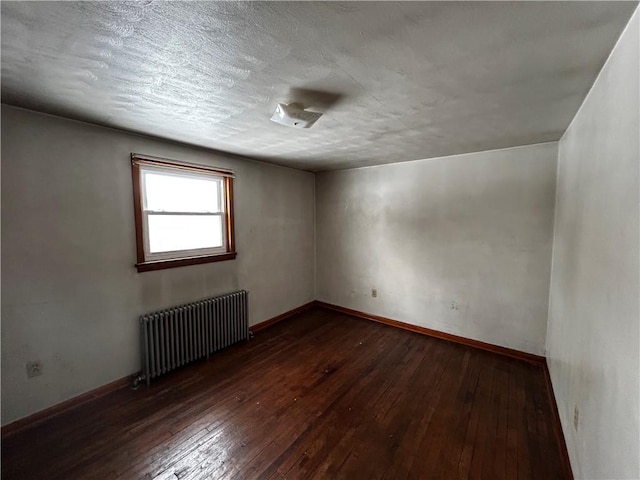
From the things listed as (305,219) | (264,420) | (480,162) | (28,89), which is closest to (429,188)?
(480,162)

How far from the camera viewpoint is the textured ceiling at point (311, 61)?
978mm

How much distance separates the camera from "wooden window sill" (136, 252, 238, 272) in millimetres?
2525

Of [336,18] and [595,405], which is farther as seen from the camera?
[595,405]

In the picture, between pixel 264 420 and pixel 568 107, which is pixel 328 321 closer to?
pixel 264 420

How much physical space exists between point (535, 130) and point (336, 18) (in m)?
2.28

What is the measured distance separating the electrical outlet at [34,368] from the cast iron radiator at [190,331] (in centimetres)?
68

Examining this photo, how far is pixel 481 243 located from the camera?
10.2 feet

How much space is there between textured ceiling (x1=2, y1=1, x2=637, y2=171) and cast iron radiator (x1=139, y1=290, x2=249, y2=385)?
1.83 meters

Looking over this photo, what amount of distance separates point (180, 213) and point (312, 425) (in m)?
2.40

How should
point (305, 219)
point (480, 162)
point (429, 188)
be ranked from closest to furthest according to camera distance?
point (480, 162), point (429, 188), point (305, 219)

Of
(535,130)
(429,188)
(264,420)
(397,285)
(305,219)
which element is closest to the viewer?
(264,420)

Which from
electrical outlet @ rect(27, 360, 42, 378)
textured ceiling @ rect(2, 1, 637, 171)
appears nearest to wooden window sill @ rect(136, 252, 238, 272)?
electrical outlet @ rect(27, 360, 42, 378)

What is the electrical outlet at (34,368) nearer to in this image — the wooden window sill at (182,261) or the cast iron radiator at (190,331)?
the cast iron radiator at (190,331)

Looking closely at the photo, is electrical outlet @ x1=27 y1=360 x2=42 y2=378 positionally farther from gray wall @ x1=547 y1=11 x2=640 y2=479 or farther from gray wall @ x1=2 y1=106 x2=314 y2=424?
gray wall @ x1=547 y1=11 x2=640 y2=479
